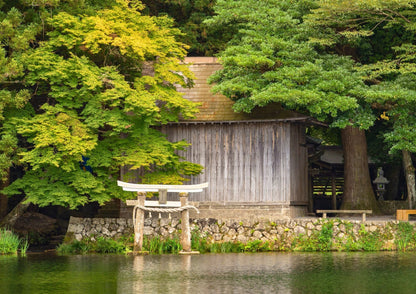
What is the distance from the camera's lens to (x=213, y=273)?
68.2ft

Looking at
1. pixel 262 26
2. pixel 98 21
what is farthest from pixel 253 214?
pixel 98 21

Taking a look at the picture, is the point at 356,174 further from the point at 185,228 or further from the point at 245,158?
the point at 185,228

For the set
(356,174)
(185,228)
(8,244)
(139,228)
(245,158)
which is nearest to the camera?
(139,228)

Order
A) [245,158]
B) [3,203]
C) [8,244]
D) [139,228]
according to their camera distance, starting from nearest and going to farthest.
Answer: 1. [139,228]
2. [8,244]
3. [245,158]
4. [3,203]

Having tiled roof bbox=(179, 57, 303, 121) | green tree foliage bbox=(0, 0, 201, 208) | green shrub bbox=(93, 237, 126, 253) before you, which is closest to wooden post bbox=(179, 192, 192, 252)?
green tree foliage bbox=(0, 0, 201, 208)

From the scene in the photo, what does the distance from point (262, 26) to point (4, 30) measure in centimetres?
1016

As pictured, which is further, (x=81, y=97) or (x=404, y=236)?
(x=81, y=97)

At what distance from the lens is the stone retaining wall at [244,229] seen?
95.5ft

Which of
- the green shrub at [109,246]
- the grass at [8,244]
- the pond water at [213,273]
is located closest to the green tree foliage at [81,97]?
the grass at [8,244]

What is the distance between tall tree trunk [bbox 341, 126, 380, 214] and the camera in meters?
33.3

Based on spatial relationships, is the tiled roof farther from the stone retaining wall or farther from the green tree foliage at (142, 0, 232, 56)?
the green tree foliage at (142, 0, 232, 56)

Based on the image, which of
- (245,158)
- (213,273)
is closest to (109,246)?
(245,158)

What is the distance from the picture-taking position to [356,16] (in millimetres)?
31422

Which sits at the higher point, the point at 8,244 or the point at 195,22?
the point at 195,22
